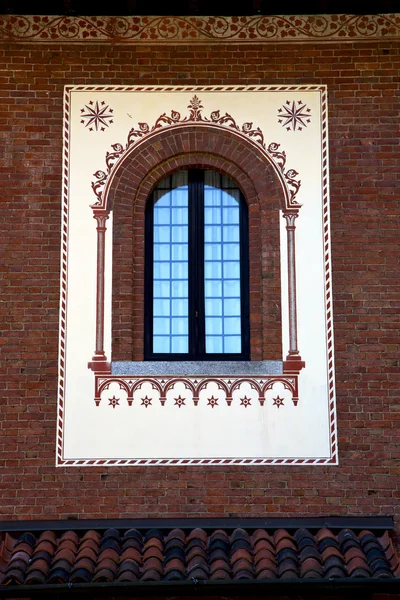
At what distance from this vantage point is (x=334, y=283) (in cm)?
1054

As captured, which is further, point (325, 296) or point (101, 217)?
point (101, 217)

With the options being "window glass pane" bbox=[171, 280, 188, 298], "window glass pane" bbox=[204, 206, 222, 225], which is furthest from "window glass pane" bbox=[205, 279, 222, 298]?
"window glass pane" bbox=[204, 206, 222, 225]

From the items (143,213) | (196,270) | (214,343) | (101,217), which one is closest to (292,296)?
(214,343)

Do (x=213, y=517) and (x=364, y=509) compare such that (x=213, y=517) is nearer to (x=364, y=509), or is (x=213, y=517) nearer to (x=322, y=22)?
(x=364, y=509)

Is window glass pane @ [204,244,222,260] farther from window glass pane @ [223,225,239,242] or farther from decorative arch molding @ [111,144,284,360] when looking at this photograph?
decorative arch molding @ [111,144,284,360]

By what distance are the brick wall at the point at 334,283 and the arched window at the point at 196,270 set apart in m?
1.02

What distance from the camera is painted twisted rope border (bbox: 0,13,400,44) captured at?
36.2 ft

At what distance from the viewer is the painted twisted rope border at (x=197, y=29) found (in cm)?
1105

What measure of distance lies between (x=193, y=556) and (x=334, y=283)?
10.5 ft

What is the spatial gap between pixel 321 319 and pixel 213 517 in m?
2.32

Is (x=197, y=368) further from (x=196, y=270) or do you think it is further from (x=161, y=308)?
(x=196, y=270)

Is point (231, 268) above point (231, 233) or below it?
below

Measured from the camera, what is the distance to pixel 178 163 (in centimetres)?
1095
